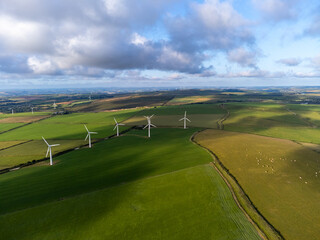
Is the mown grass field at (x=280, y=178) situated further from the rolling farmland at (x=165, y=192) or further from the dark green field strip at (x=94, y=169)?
the dark green field strip at (x=94, y=169)

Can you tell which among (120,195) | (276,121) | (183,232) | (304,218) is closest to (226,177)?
(304,218)

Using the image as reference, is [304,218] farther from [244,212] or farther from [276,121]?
[276,121]

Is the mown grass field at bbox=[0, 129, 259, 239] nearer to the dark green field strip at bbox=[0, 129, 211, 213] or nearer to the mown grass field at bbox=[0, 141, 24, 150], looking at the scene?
the dark green field strip at bbox=[0, 129, 211, 213]

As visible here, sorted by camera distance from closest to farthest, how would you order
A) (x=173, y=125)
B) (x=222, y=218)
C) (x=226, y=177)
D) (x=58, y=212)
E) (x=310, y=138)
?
(x=222, y=218) → (x=58, y=212) → (x=226, y=177) → (x=310, y=138) → (x=173, y=125)

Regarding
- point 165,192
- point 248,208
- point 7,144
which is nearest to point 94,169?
point 165,192

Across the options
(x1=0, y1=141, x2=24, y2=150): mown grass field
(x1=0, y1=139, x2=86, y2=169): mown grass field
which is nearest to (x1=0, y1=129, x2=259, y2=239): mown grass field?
(x1=0, y1=139, x2=86, y2=169): mown grass field
